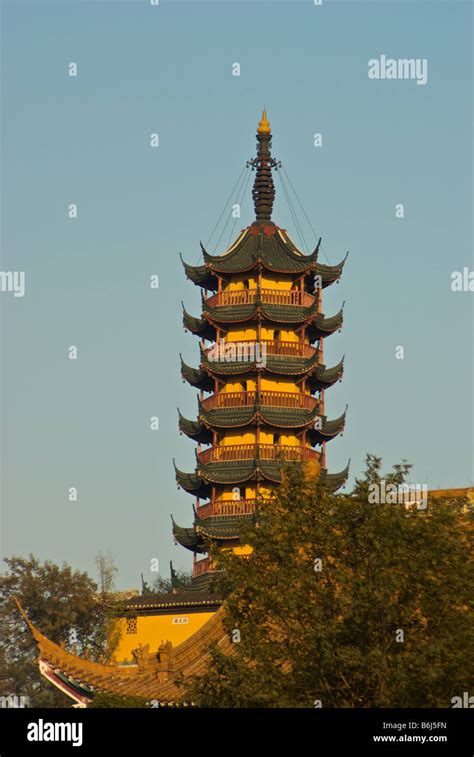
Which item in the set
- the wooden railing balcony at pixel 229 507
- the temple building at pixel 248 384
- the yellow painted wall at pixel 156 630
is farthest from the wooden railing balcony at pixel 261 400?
the yellow painted wall at pixel 156 630

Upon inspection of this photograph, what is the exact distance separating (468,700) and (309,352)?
121ft

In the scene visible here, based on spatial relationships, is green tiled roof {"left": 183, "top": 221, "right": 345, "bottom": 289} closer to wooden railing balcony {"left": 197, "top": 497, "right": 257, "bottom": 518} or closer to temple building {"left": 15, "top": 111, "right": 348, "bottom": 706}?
temple building {"left": 15, "top": 111, "right": 348, "bottom": 706}

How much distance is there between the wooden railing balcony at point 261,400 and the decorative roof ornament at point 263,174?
8119mm

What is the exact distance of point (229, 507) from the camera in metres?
62.6

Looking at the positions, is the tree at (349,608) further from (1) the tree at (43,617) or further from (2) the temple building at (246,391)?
(1) the tree at (43,617)

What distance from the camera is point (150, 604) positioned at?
6116cm

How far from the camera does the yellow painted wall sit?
194ft

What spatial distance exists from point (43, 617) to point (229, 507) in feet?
39.0

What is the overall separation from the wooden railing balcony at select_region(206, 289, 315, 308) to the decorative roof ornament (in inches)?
163

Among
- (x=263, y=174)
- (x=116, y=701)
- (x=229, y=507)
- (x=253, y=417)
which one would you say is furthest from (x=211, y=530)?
(x=116, y=701)

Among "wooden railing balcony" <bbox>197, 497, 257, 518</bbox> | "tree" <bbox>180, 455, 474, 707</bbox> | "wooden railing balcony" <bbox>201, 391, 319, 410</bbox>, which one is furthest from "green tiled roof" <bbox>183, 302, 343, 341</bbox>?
"tree" <bbox>180, 455, 474, 707</bbox>

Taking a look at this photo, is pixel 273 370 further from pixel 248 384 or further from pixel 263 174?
pixel 263 174
